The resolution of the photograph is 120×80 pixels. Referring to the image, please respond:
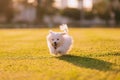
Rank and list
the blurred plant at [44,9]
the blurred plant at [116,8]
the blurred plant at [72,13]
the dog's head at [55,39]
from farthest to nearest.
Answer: the blurred plant at [72,13] → the blurred plant at [44,9] → the blurred plant at [116,8] → the dog's head at [55,39]

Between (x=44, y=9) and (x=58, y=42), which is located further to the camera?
(x=44, y=9)

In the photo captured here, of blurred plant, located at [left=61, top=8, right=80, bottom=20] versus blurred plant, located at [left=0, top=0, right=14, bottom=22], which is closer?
blurred plant, located at [left=0, top=0, right=14, bottom=22]

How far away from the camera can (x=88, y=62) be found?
14.2m

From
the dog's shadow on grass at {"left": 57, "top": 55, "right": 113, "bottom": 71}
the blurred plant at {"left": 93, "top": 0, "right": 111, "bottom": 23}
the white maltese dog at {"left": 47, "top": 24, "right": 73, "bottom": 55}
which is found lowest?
the blurred plant at {"left": 93, "top": 0, "right": 111, "bottom": 23}

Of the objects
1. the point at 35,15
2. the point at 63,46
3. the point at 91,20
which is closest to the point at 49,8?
the point at 35,15

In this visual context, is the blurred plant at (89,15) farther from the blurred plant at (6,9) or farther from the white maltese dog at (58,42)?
the white maltese dog at (58,42)

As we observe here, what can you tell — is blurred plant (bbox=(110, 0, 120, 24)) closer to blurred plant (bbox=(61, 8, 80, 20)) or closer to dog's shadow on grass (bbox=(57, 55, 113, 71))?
blurred plant (bbox=(61, 8, 80, 20))

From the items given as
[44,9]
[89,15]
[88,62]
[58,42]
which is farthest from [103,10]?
[88,62]

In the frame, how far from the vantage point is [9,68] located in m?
13.3

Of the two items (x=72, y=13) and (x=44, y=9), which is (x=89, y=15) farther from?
(x=44, y=9)

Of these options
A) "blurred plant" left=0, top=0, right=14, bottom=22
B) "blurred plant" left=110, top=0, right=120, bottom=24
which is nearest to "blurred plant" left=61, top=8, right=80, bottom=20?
"blurred plant" left=110, top=0, right=120, bottom=24

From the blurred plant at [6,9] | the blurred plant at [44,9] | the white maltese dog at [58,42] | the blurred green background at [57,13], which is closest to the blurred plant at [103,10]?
the blurred green background at [57,13]

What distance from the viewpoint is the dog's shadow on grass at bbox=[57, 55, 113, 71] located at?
42.2 ft

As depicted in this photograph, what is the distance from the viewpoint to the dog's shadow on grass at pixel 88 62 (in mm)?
12869
